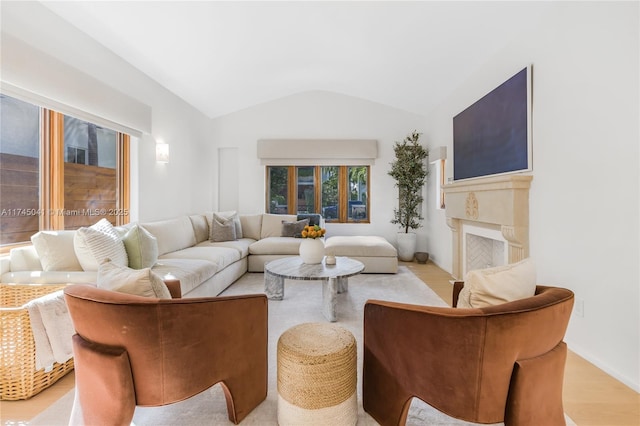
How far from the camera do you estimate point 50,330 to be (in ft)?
5.70

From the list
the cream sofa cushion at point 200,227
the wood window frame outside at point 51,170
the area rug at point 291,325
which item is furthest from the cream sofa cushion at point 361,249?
the wood window frame outside at point 51,170


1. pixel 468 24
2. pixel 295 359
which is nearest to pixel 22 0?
pixel 295 359

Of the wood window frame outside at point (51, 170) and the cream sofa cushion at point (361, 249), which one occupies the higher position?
the wood window frame outside at point (51, 170)

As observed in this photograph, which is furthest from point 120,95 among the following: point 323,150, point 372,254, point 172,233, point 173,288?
point 372,254

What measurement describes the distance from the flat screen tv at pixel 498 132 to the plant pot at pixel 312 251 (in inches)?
76.7

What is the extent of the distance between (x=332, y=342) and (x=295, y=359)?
7.6 inches

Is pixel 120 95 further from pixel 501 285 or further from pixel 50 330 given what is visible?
pixel 501 285

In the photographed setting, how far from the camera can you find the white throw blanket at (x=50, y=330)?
5.59 feet

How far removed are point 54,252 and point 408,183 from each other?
4720mm

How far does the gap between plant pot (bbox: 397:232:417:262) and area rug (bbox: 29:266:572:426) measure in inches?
21.6

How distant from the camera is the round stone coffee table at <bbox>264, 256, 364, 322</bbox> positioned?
107 inches

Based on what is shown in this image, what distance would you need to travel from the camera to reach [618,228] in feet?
6.13

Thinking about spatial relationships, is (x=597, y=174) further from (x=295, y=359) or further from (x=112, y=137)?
(x=112, y=137)

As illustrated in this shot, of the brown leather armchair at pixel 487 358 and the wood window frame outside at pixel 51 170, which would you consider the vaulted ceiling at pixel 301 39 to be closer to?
the wood window frame outside at pixel 51 170
